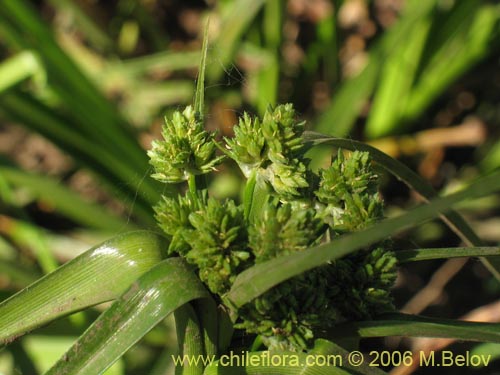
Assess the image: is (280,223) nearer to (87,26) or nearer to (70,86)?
(70,86)

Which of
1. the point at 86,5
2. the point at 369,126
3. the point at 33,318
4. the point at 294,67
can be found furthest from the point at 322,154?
the point at 86,5

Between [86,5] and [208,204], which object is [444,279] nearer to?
[208,204]

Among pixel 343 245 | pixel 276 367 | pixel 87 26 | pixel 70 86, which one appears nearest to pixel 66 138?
pixel 70 86

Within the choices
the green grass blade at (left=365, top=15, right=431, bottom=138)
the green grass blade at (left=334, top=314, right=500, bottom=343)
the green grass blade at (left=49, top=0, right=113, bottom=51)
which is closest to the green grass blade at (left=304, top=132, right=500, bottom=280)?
the green grass blade at (left=334, top=314, right=500, bottom=343)

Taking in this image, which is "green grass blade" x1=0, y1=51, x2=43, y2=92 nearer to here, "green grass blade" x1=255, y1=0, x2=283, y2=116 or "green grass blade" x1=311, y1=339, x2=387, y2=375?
"green grass blade" x1=255, y1=0, x2=283, y2=116

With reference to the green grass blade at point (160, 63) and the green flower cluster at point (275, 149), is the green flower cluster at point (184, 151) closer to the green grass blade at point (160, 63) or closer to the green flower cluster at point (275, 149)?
the green flower cluster at point (275, 149)
